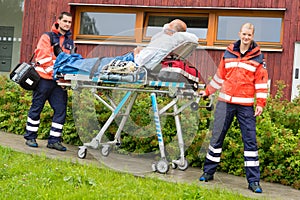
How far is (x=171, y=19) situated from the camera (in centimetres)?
1166

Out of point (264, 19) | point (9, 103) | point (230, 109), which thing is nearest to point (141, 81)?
point (230, 109)

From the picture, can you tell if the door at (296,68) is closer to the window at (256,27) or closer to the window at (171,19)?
the window at (171,19)

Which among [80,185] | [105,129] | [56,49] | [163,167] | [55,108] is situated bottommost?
[80,185]

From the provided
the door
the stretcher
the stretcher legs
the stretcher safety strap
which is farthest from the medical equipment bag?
the door

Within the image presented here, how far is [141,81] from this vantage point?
235 inches

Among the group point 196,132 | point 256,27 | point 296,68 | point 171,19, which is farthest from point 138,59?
point 171,19

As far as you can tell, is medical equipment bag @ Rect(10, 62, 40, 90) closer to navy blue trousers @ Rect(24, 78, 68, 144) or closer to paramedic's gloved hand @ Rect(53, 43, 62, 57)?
navy blue trousers @ Rect(24, 78, 68, 144)

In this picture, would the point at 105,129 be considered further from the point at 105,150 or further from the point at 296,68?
the point at 296,68

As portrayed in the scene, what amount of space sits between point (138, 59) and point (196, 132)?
4.47ft

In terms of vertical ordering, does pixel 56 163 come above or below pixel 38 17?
below

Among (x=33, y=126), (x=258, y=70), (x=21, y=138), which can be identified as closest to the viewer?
(x=258, y=70)

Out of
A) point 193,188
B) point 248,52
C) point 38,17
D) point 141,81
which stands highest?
point 38,17

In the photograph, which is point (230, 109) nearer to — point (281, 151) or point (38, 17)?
point (281, 151)

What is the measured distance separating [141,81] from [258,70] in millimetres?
1318
